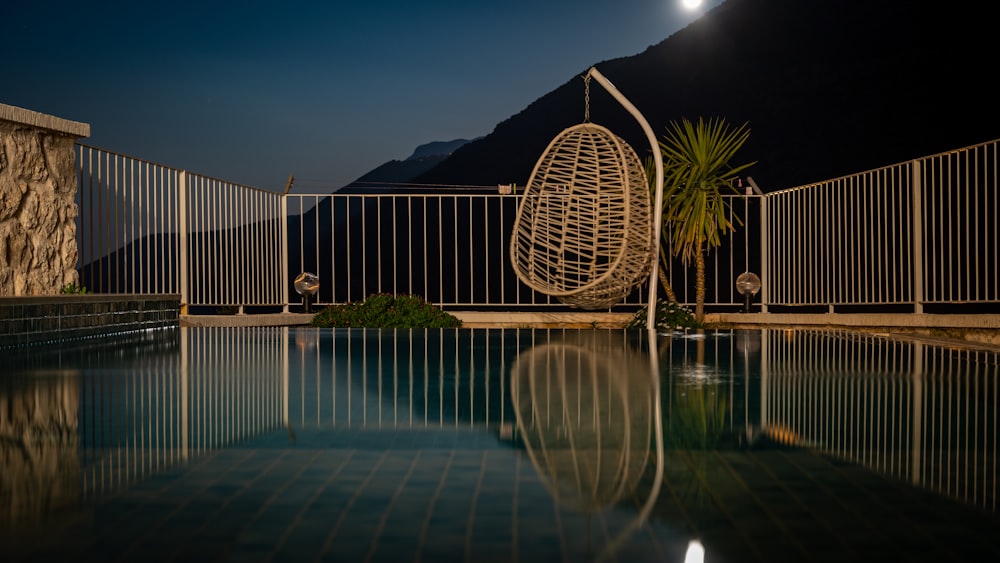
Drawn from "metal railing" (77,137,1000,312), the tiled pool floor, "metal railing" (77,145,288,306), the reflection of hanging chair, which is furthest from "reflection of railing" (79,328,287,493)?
"metal railing" (77,137,1000,312)

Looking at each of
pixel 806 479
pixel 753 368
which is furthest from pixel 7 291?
pixel 806 479

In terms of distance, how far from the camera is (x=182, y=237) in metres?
6.52

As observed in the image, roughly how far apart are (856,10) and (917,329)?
18.0 meters

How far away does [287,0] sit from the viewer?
41.7 ft

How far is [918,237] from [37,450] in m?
5.32

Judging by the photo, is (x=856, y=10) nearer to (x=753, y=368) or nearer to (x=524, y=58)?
(x=524, y=58)

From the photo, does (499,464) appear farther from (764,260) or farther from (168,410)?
(764,260)

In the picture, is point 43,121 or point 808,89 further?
point 808,89

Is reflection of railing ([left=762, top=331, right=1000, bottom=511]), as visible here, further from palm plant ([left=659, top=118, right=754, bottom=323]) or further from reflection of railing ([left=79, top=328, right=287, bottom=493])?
palm plant ([left=659, top=118, right=754, bottom=323])

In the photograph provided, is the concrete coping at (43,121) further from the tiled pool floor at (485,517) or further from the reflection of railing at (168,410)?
the tiled pool floor at (485,517)

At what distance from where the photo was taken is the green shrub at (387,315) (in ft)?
21.2

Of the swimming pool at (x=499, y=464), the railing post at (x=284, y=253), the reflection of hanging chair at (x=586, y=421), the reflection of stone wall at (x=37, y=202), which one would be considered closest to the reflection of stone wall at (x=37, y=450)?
the swimming pool at (x=499, y=464)

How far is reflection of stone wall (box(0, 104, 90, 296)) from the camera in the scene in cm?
447

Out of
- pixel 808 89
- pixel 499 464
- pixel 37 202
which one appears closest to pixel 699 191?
pixel 37 202
